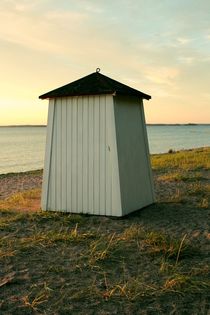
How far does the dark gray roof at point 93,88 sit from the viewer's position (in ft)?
33.8

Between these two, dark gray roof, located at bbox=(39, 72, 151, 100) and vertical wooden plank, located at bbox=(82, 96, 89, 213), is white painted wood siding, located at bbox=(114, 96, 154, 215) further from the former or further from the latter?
vertical wooden plank, located at bbox=(82, 96, 89, 213)

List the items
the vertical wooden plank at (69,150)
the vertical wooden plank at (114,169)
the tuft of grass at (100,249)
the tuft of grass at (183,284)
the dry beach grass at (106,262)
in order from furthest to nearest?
the vertical wooden plank at (69,150) < the vertical wooden plank at (114,169) < the tuft of grass at (100,249) < the tuft of grass at (183,284) < the dry beach grass at (106,262)

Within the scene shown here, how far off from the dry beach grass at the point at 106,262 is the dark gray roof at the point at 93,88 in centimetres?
276

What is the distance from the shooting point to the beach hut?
10.3 m

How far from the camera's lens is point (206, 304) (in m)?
5.68

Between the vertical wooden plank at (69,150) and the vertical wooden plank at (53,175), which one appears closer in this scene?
the vertical wooden plank at (69,150)

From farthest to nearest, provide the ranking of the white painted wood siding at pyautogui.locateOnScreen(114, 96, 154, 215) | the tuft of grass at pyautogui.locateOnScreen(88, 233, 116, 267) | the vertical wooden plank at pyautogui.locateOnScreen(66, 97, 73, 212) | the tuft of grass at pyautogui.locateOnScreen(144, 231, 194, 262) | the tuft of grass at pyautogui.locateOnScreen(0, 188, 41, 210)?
the tuft of grass at pyautogui.locateOnScreen(0, 188, 41, 210), the vertical wooden plank at pyautogui.locateOnScreen(66, 97, 73, 212), the white painted wood siding at pyautogui.locateOnScreen(114, 96, 154, 215), the tuft of grass at pyautogui.locateOnScreen(144, 231, 194, 262), the tuft of grass at pyautogui.locateOnScreen(88, 233, 116, 267)

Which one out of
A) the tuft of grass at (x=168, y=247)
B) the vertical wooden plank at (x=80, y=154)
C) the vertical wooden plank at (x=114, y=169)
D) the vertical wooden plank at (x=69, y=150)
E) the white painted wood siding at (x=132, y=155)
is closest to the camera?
the tuft of grass at (x=168, y=247)

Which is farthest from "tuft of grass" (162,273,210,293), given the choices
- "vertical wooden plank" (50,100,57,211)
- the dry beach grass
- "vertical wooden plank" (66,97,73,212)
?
"vertical wooden plank" (50,100,57,211)

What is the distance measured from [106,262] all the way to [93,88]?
14.9ft

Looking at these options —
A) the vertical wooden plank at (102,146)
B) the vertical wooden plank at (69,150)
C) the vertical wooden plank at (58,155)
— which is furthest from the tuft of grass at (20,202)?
the vertical wooden plank at (102,146)

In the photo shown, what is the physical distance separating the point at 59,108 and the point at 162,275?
18.3 ft

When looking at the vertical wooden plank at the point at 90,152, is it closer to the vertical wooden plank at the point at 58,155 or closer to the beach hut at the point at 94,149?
the beach hut at the point at 94,149

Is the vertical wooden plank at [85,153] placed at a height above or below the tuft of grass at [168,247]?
above
